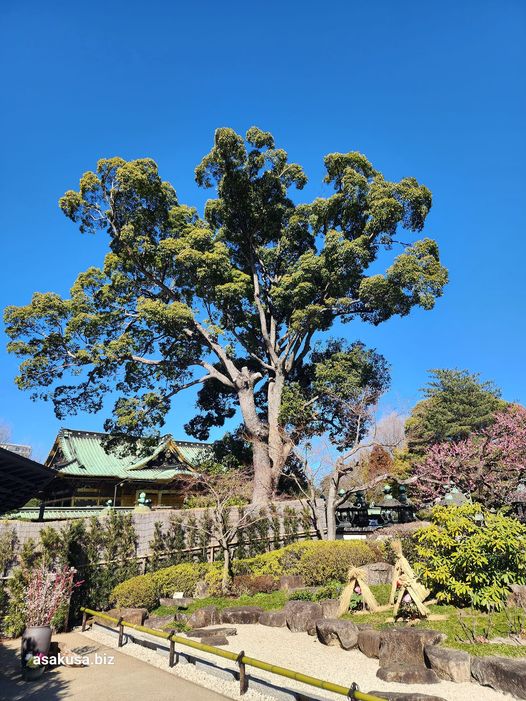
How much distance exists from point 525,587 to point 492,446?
31.3 ft

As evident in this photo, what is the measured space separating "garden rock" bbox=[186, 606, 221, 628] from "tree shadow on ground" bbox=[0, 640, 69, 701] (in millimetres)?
2817

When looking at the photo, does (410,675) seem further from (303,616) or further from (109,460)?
(109,460)

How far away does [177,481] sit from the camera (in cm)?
2266

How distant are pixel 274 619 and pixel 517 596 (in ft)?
14.5

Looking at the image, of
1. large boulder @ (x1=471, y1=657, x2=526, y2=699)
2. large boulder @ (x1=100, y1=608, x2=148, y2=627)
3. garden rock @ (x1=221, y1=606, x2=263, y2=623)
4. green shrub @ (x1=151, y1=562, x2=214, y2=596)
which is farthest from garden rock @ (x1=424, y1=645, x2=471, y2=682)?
green shrub @ (x1=151, y1=562, x2=214, y2=596)

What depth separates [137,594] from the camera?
10281 millimetres

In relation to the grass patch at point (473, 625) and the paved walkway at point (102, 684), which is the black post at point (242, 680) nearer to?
the paved walkway at point (102, 684)

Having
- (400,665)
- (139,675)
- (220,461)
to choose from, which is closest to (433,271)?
(220,461)

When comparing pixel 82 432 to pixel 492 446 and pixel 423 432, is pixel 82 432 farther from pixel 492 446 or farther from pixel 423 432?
pixel 423 432

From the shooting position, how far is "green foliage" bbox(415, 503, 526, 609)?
7.38 metres

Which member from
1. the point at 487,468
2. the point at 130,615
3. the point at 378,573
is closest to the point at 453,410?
the point at 487,468

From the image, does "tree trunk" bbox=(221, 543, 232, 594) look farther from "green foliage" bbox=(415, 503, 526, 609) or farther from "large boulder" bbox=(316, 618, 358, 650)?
"green foliage" bbox=(415, 503, 526, 609)

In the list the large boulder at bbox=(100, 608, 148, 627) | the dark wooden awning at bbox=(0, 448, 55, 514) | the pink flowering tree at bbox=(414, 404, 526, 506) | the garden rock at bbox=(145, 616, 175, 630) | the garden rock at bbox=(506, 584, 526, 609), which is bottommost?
the garden rock at bbox=(145, 616, 175, 630)

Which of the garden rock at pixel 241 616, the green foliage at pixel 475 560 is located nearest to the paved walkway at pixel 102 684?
the garden rock at pixel 241 616
